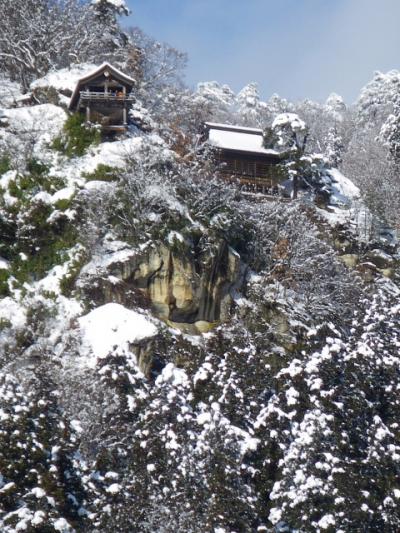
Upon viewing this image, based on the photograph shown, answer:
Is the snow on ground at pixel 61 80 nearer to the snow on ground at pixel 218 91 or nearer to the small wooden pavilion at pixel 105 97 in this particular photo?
the small wooden pavilion at pixel 105 97

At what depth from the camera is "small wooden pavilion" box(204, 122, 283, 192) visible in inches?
1480

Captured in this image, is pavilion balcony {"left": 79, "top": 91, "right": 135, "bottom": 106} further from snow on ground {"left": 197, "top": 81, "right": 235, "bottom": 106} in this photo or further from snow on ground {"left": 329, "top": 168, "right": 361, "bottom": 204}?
snow on ground {"left": 197, "top": 81, "right": 235, "bottom": 106}

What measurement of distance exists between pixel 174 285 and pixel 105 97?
12550 millimetres

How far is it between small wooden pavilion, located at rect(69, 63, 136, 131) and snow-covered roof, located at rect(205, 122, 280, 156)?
6.88 meters

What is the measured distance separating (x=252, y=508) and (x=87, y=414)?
5651 mm

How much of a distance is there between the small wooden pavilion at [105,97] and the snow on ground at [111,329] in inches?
522

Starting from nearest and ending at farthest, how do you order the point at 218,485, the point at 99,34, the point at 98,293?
the point at 218,485
the point at 98,293
the point at 99,34

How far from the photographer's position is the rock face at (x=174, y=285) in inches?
1012

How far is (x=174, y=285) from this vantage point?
2634 centimetres

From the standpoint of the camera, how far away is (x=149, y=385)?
2130cm

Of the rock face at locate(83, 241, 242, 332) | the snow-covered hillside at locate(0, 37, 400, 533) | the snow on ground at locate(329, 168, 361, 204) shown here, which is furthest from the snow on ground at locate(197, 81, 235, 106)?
the rock face at locate(83, 241, 242, 332)

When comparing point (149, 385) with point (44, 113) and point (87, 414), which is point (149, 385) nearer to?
point (87, 414)

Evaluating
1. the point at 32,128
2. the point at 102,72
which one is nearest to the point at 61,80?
the point at 102,72

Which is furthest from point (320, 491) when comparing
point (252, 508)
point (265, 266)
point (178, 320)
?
point (265, 266)
